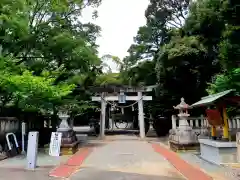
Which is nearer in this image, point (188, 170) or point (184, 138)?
point (188, 170)

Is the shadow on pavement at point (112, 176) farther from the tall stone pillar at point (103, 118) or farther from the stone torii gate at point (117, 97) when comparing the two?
the stone torii gate at point (117, 97)

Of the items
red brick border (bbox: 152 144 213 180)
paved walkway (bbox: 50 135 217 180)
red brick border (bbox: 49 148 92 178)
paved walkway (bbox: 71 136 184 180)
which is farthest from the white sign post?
red brick border (bbox: 152 144 213 180)

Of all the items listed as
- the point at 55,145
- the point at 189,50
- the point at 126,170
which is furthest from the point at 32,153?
the point at 189,50

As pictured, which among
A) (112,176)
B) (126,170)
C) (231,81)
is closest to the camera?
(112,176)

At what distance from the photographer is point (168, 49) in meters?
21.7

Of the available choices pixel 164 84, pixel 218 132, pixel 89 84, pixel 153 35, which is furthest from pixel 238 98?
pixel 153 35

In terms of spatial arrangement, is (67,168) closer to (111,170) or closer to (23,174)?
(111,170)

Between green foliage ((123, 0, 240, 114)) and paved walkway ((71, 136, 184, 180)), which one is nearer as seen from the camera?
paved walkway ((71, 136, 184, 180))

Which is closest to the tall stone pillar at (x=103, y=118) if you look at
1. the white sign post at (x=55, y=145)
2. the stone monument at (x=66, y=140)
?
the stone monument at (x=66, y=140)

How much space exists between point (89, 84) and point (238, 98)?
1829 centimetres

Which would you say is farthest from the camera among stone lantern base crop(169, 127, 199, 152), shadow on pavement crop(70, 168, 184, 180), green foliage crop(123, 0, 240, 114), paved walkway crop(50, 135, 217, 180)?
stone lantern base crop(169, 127, 199, 152)

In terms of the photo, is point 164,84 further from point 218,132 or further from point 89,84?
point 218,132

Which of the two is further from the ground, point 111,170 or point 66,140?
point 66,140

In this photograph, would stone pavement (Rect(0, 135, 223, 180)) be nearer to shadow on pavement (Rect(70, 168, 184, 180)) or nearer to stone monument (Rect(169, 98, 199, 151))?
shadow on pavement (Rect(70, 168, 184, 180))
